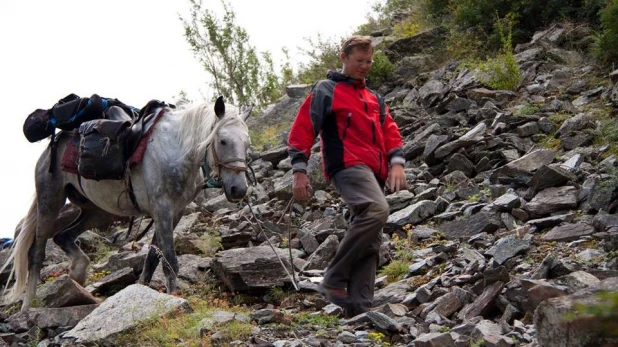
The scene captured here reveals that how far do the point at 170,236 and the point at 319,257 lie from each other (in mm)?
1707

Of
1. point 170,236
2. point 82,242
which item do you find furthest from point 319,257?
point 82,242

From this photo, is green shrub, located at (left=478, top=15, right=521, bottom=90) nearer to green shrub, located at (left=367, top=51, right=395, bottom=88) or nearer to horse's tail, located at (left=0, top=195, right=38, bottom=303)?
green shrub, located at (left=367, top=51, right=395, bottom=88)

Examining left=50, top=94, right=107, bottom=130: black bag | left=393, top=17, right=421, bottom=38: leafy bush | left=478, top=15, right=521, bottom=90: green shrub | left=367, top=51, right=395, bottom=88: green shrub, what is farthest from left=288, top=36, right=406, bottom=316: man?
left=393, top=17, right=421, bottom=38: leafy bush

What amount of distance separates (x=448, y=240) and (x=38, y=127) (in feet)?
15.4

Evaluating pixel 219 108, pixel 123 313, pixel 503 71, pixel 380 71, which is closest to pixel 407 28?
pixel 380 71

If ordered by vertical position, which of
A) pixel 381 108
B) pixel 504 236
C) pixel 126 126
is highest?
pixel 126 126

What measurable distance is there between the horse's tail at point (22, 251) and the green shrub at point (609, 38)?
8271 mm

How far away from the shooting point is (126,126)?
7.82 metres

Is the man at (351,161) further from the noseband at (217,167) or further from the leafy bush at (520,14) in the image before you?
the leafy bush at (520,14)

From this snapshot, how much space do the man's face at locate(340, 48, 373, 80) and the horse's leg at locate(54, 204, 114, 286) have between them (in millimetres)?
4118

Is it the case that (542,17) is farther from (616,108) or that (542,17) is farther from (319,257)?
(319,257)

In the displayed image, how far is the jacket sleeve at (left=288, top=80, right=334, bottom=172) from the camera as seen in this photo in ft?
19.0

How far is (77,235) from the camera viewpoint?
877 centimetres

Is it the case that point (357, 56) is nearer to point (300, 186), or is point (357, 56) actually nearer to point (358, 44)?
point (358, 44)
